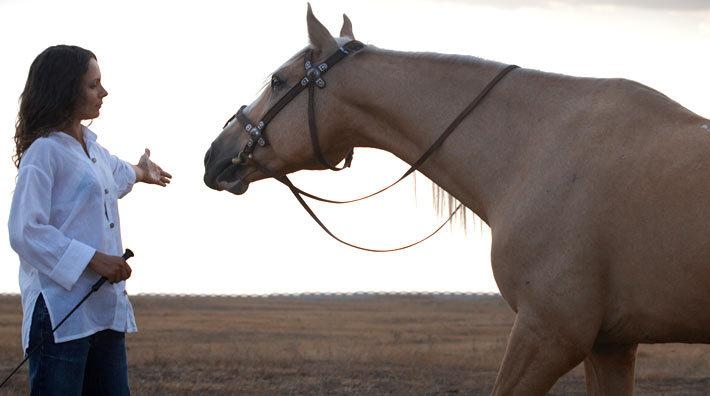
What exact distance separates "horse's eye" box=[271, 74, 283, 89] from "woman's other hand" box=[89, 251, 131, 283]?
5.50ft

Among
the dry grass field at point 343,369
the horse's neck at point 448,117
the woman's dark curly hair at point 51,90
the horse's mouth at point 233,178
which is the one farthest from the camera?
the dry grass field at point 343,369

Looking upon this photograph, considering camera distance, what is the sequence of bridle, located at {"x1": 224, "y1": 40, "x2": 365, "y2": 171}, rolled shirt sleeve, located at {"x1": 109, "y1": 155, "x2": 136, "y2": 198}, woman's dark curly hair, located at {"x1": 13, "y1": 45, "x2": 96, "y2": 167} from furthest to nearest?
bridle, located at {"x1": 224, "y1": 40, "x2": 365, "y2": 171} < rolled shirt sleeve, located at {"x1": 109, "y1": 155, "x2": 136, "y2": 198} < woman's dark curly hair, located at {"x1": 13, "y1": 45, "x2": 96, "y2": 167}

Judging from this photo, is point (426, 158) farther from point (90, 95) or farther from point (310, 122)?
point (90, 95)

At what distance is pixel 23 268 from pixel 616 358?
2.75m

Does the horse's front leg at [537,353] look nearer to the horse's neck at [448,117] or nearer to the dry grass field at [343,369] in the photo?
the horse's neck at [448,117]

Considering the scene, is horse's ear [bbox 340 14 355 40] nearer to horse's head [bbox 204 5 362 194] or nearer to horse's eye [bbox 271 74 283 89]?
horse's head [bbox 204 5 362 194]

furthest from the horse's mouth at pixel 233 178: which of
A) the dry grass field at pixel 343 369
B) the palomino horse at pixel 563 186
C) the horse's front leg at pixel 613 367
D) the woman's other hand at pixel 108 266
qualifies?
the dry grass field at pixel 343 369

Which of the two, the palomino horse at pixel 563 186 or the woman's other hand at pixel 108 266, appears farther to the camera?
the palomino horse at pixel 563 186

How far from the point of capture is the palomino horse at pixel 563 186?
15.6 feet

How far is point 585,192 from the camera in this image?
4910mm

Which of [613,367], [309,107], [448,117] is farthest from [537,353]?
[309,107]

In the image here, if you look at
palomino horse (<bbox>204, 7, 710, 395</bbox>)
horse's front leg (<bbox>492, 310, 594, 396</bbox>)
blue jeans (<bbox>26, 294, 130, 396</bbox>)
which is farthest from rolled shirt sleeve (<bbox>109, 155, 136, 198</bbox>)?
horse's front leg (<bbox>492, 310, 594, 396</bbox>)

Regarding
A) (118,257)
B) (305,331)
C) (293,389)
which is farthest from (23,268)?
(305,331)

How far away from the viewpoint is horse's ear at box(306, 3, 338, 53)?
5789mm
